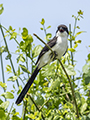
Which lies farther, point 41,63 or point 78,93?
point 41,63

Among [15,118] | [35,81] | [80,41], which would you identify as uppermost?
[80,41]

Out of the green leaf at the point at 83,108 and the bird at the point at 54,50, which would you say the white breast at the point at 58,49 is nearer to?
the bird at the point at 54,50

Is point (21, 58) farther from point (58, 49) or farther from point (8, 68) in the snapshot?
point (58, 49)

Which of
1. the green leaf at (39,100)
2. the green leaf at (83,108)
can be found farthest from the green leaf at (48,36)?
the green leaf at (83,108)

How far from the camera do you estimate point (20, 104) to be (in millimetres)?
1634

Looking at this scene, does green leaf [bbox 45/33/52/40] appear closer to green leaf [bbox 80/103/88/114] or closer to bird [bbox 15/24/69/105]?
bird [bbox 15/24/69/105]

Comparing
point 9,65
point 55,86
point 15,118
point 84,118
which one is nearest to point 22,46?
point 9,65

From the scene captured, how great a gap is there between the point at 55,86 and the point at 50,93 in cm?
9

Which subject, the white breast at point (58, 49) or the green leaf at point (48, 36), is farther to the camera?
the green leaf at point (48, 36)

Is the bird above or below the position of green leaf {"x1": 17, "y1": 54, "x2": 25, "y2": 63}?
above

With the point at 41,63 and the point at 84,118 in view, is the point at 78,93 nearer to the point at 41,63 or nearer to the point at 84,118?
the point at 84,118

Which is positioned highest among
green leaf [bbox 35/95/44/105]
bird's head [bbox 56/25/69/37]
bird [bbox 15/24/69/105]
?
bird's head [bbox 56/25/69/37]

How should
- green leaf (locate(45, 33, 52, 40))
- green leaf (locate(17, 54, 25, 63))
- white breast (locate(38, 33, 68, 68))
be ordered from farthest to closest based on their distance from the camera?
1. green leaf (locate(45, 33, 52, 40))
2. white breast (locate(38, 33, 68, 68))
3. green leaf (locate(17, 54, 25, 63))

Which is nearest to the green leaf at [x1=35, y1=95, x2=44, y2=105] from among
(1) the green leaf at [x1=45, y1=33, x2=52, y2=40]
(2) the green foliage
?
(2) the green foliage
